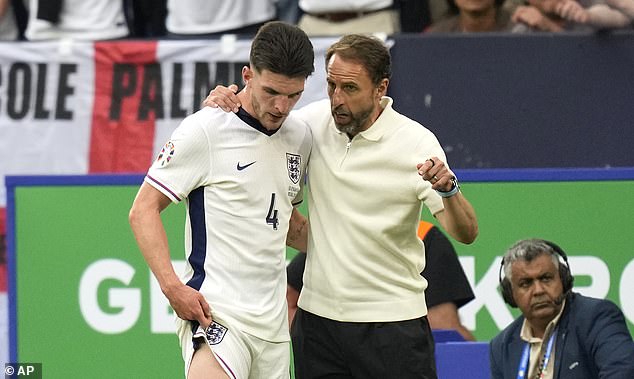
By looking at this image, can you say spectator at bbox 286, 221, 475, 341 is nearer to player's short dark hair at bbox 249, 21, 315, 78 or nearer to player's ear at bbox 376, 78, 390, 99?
player's ear at bbox 376, 78, 390, 99

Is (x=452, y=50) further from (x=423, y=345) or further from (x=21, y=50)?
(x=423, y=345)

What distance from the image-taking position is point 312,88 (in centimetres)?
803

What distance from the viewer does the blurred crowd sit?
7.93 metres

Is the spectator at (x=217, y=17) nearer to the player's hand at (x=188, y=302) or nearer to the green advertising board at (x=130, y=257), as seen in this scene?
the green advertising board at (x=130, y=257)

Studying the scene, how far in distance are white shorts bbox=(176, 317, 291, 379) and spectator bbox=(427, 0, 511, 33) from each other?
11.9 ft

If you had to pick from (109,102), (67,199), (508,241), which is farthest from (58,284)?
(508,241)

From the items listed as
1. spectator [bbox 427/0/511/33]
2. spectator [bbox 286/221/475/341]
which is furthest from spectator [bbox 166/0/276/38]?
spectator [bbox 286/221/475/341]

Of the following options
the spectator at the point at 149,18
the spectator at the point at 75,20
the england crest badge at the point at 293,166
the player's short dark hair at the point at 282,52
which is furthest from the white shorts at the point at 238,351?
the spectator at the point at 149,18

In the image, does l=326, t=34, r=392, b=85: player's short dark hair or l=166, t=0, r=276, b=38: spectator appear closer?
l=326, t=34, r=392, b=85: player's short dark hair

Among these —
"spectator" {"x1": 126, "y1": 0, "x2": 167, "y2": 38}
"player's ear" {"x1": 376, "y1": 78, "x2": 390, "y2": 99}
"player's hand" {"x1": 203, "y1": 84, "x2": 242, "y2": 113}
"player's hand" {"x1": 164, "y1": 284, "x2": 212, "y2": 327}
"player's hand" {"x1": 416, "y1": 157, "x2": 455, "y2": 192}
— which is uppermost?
"player's ear" {"x1": 376, "y1": 78, "x2": 390, "y2": 99}

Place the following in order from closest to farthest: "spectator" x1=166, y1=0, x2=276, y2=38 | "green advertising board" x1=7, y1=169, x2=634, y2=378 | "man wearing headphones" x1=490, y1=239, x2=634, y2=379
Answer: "man wearing headphones" x1=490, y1=239, x2=634, y2=379
"green advertising board" x1=7, y1=169, x2=634, y2=378
"spectator" x1=166, y1=0, x2=276, y2=38

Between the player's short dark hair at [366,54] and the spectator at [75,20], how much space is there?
150 inches

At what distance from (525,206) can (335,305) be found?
2302 millimetres

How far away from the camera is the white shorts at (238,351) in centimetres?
468
